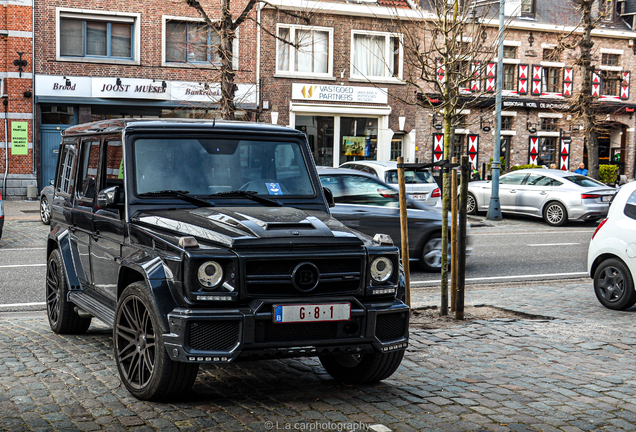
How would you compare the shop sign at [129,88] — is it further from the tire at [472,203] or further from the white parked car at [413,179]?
the tire at [472,203]

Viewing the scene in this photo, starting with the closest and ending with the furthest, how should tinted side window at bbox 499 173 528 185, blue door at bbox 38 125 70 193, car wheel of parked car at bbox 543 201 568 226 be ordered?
car wheel of parked car at bbox 543 201 568 226
tinted side window at bbox 499 173 528 185
blue door at bbox 38 125 70 193

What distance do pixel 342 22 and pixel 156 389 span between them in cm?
2841

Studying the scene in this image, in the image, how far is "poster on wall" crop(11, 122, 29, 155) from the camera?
88.4ft

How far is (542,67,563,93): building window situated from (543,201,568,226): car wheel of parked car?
51.5 feet

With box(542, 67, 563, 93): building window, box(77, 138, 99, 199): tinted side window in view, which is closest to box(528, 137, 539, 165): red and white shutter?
box(542, 67, 563, 93): building window

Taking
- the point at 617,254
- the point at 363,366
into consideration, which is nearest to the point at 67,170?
the point at 363,366

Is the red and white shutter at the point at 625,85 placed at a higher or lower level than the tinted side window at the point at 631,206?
higher

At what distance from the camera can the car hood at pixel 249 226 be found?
4.67 metres

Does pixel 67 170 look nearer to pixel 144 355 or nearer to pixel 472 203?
pixel 144 355

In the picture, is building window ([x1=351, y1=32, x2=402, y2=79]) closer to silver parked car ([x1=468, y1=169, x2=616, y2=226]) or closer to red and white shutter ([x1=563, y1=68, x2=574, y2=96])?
red and white shutter ([x1=563, y1=68, x2=574, y2=96])

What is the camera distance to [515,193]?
2275 cm

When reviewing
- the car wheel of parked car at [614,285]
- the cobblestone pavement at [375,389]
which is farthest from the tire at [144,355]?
the car wheel of parked car at [614,285]

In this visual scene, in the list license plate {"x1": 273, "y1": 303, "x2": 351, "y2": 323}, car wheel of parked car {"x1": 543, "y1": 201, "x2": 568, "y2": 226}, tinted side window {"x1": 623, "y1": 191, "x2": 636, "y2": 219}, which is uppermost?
tinted side window {"x1": 623, "y1": 191, "x2": 636, "y2": 219}

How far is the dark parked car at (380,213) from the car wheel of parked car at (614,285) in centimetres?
334
